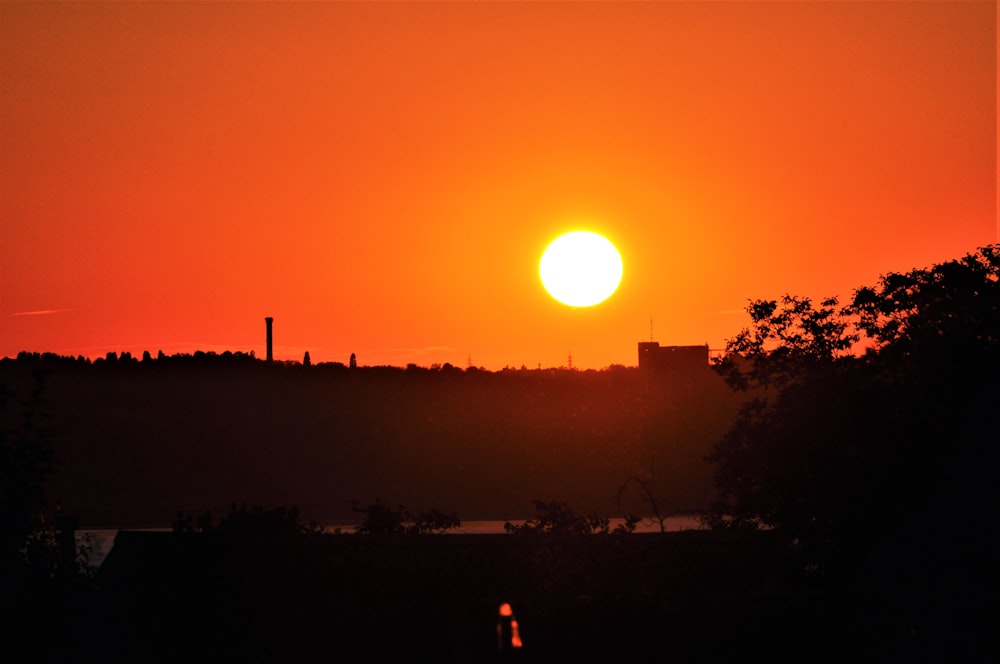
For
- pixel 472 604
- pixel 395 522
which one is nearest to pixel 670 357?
pixel 395 522

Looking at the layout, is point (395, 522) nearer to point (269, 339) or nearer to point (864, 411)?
Result: point (864, 411)

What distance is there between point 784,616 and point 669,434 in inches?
5530

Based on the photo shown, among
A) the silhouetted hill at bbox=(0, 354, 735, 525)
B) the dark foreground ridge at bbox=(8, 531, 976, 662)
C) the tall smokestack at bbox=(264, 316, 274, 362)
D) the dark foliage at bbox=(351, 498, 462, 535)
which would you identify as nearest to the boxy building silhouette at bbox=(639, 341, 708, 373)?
the silhouetted hill at bbox=(0, 354, 735, 525)

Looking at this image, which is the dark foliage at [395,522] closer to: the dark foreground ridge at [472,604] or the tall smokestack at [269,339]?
the dark foreground ridge at [472,604]

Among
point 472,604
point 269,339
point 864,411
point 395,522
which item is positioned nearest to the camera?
point 472,604

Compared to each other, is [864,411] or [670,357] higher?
[670,357]

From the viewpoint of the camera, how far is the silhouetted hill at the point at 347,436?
6225 inches

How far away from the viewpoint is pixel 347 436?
171 m

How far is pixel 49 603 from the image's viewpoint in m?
14.8

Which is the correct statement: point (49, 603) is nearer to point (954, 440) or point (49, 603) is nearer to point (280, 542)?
point (280, 542)

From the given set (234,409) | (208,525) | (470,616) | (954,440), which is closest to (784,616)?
(470,616)

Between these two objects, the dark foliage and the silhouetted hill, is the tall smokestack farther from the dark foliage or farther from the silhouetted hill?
the dark foliage

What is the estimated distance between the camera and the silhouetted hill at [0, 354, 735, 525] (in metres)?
158

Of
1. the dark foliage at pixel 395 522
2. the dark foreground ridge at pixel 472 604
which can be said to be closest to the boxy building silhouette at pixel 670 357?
the dark foliage at pixel 395 522
